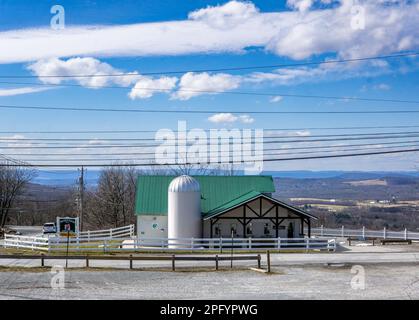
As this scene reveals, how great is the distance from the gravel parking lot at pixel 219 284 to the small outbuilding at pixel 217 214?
46.7 ft

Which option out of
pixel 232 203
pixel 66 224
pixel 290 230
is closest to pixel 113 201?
pixel 66 224

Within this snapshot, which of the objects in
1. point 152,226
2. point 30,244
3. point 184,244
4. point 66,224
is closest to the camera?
point 184,244

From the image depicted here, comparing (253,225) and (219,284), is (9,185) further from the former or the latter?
(219,284)

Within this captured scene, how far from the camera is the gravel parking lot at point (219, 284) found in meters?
22.0

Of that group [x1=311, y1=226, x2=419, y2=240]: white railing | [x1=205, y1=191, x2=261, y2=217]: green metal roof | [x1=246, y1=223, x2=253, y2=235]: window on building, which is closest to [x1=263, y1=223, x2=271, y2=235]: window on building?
[x1=246, y1=223, x2=253, y2=235]: window on building

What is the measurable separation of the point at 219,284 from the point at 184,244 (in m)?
15.4

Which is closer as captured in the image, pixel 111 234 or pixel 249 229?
pixel 249 229

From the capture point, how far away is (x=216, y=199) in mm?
48562

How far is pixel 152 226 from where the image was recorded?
4691cm

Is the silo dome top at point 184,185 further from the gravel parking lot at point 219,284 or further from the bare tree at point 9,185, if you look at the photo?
the bare tree at point 9,185

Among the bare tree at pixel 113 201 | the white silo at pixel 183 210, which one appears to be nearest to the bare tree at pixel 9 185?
the bare tree at pixel 113 201
